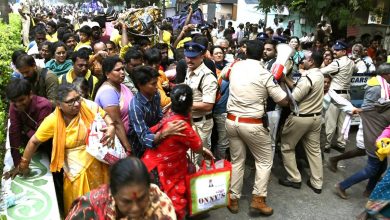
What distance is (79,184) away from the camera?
10.2 ft

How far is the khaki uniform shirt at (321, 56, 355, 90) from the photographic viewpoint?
6.08 m

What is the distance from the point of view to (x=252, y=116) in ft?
13.2

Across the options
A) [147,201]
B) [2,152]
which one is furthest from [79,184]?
[147,201]

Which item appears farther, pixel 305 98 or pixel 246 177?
pixel 246 177

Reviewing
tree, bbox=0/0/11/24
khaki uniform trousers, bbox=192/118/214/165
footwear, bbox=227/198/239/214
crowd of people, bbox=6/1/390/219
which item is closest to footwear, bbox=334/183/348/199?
crowd of people, bbox=6/1/390/219

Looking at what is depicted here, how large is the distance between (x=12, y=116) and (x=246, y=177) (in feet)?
10.8

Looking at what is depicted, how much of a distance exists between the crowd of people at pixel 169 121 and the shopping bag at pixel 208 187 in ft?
0.30

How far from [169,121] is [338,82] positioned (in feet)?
13.5

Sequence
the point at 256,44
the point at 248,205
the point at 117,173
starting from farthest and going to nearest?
the point at 248,205, the point at 256,44, the point at 117,173

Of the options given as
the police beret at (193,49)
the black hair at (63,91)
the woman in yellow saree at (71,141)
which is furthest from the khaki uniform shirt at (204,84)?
the black hair at (63,91)

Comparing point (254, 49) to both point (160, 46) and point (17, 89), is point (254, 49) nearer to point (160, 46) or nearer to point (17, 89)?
point (160, 46)

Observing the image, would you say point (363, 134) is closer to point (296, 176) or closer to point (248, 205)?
point (296, 176)

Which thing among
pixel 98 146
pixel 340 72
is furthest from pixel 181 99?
pixel 340 72

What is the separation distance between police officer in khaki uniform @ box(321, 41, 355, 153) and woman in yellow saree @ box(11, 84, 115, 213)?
436 centimetres
